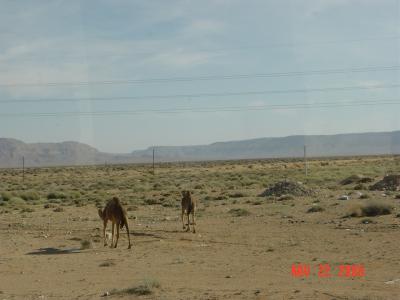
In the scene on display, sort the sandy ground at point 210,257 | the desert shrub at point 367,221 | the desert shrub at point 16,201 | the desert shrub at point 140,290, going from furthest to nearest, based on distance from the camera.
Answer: the desert shrub at point 16,201, the desert shrub at point 367,221, the sandy ground at point 210,257, the desert shrub at point 140,290

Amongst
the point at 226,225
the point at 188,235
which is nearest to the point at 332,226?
the point at 226,225

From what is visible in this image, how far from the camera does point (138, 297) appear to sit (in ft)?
41.8

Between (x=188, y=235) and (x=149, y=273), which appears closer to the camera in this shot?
(x=149, y=273)

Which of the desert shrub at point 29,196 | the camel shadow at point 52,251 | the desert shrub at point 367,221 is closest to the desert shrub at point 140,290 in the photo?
the camel shadow at point 52,251

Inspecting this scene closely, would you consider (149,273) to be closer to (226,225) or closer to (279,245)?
(279,245)

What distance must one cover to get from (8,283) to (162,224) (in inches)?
498

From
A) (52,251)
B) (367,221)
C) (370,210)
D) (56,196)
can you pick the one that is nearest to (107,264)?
(52,251)

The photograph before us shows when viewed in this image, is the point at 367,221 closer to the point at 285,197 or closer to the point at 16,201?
the point at 285,197

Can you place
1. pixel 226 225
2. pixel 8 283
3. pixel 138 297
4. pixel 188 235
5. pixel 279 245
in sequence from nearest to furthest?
pixel 138 297, pixel 8 283, pixel 279 245, pixel 188 235, pixel 226 225

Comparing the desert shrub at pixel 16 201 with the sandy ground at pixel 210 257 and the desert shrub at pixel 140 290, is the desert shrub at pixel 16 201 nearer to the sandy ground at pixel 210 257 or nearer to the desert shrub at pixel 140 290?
the sandy ground at pixel 210 257
